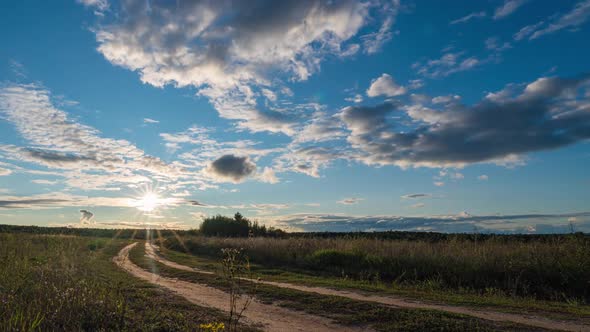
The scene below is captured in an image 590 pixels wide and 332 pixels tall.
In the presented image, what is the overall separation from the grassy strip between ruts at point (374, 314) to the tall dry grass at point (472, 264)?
620 cm

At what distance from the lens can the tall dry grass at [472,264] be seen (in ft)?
53.2

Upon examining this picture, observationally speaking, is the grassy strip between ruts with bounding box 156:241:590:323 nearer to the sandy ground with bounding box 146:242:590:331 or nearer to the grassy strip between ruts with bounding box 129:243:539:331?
the sandy ground with bounding box 146:242:590:331

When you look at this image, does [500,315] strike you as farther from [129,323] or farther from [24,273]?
[24,273]

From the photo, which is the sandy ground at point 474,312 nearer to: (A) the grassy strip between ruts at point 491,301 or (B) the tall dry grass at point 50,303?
(A) the grassy strip between ruts at point 491,301

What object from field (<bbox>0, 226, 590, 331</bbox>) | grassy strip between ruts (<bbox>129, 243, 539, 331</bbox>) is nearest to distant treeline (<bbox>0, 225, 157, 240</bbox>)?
field (<bbox>0, 226, 590, 331</bbox>)

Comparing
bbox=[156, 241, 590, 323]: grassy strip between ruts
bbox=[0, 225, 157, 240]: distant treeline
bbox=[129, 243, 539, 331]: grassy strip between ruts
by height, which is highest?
bbox=[0, 225, 157, 240]: distant treeline

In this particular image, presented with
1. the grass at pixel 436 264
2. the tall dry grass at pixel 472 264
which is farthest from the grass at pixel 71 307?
the tall dry grass at pixel 472 264

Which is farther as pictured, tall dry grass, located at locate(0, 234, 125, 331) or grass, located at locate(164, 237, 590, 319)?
grass, located at locate(164, 237, 590, 319)

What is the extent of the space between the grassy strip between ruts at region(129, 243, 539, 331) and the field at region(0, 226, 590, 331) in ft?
0.10

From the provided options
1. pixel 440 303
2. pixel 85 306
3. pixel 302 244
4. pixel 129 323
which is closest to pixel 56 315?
pixel 85 306

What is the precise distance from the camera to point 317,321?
10367 mm

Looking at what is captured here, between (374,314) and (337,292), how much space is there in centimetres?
405

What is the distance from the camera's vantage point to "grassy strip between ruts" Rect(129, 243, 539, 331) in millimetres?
9250

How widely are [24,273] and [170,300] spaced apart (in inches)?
158
